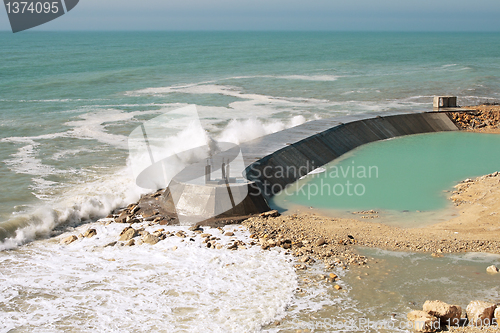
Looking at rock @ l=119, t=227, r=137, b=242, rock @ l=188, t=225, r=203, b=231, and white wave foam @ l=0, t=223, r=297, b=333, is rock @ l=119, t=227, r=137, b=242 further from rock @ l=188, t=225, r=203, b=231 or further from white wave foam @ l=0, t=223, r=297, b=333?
rock @ l=188, t=225, r=203, b=231

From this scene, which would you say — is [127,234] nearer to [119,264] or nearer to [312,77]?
[119,264]

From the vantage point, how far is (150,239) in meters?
9.61

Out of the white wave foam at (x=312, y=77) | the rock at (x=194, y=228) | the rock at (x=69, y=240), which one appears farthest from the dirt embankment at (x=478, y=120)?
the white wave foam at (x=312, y=77)

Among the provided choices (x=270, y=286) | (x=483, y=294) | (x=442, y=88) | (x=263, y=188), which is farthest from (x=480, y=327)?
(x=442, y=88)

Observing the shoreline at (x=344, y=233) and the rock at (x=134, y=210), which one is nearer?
the shoreline at (x=344, y=233)

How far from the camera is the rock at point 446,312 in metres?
6.61

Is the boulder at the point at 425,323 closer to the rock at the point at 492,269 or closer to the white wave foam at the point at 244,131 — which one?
the rock at the point at 492,269

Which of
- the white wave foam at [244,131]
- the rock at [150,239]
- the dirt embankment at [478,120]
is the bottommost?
the dirt embankment at [478,120]

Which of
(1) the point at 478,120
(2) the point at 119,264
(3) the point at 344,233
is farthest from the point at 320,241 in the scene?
(1) the point at 478,120

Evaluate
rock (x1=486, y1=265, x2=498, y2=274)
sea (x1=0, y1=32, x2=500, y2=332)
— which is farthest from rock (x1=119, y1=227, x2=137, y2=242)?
rock (x1=486, y1=265, x2=498, y2=274)

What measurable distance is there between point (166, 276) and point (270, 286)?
1732 mm

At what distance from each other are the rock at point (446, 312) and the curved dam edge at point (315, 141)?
206 inches

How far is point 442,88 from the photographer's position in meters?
37.0

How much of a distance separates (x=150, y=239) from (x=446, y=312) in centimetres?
539
